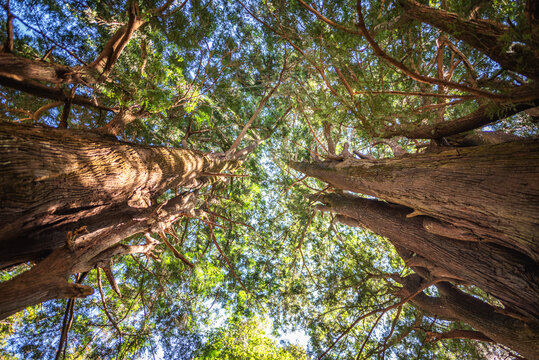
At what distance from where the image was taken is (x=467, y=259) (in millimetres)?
2627

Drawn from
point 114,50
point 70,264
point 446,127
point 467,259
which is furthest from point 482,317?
point 114,50

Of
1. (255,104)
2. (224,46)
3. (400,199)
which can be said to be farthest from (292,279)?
(224,46)

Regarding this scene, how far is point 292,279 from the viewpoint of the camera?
704 cm

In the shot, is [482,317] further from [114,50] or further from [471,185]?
[114,50]

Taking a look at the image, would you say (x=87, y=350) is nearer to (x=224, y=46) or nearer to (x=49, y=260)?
(x=49, y=260)

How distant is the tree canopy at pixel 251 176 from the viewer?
1.90m

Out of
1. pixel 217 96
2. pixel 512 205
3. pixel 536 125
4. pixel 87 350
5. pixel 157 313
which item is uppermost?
pixel 536 125

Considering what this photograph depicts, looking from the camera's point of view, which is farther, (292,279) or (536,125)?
(292,279)

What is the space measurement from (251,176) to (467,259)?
3.45 meters

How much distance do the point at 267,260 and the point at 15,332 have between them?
19.1ft

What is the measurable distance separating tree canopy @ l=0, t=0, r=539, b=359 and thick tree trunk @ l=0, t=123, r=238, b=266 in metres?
0.02

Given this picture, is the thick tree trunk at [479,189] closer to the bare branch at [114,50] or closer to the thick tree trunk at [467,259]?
the thick tree trunk at [467,259]

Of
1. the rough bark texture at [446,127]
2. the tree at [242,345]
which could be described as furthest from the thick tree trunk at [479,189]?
the tree at [242,345]

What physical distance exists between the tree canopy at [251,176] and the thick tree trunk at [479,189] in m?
0.02
